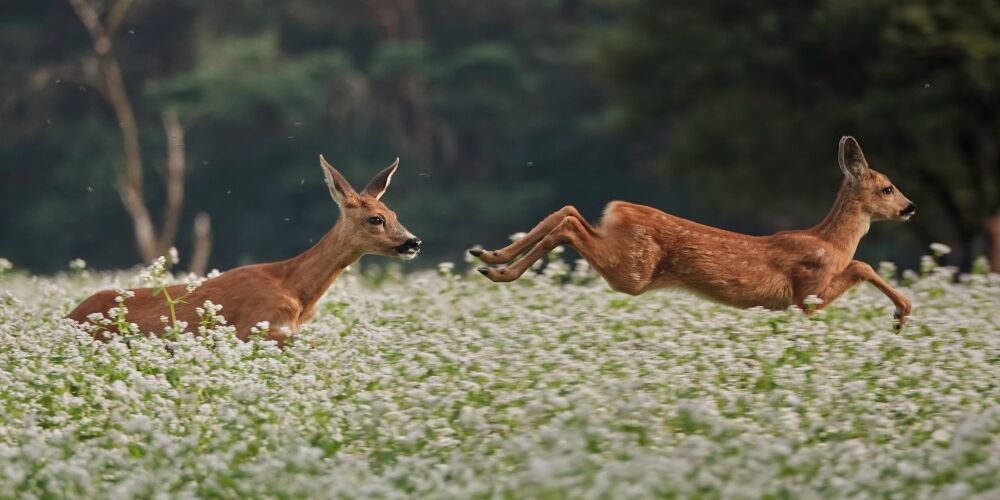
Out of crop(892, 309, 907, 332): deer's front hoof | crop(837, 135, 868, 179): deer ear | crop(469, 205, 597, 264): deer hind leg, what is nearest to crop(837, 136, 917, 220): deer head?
crop(837, 135, 868, 179): deer ear

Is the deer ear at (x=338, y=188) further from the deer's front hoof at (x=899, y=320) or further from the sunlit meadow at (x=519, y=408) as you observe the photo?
the deer's front hoof at (x=899, y=320)

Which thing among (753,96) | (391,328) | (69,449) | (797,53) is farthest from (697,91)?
(69,449)

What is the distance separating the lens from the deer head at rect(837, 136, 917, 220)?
9.79m

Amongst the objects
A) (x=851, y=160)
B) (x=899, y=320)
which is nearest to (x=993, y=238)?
(x=851, y=160)

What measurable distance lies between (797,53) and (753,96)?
1.79 meters

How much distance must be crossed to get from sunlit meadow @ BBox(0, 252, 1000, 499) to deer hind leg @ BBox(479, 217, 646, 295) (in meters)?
0.28

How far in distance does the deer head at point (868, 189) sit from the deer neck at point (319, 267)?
9.17 ft

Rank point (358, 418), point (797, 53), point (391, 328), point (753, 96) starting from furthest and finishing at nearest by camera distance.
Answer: point (753, 96) < point (797, 53) < point (391, 328) < point (358, 418)

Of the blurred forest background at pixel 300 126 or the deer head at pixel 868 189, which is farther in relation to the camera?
the blurred forest background at pixel 300 126

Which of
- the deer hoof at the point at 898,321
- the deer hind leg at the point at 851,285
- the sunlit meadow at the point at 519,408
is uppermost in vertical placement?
the deer hind leg at the point at 851,285

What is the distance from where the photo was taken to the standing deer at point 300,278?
30.1 ft

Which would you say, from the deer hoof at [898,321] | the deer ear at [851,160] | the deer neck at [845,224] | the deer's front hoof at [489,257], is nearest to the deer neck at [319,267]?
the deer's front hoof at [489,257]

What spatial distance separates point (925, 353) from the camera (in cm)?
848

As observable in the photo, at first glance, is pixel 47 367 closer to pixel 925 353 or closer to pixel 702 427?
pixel 702 427
